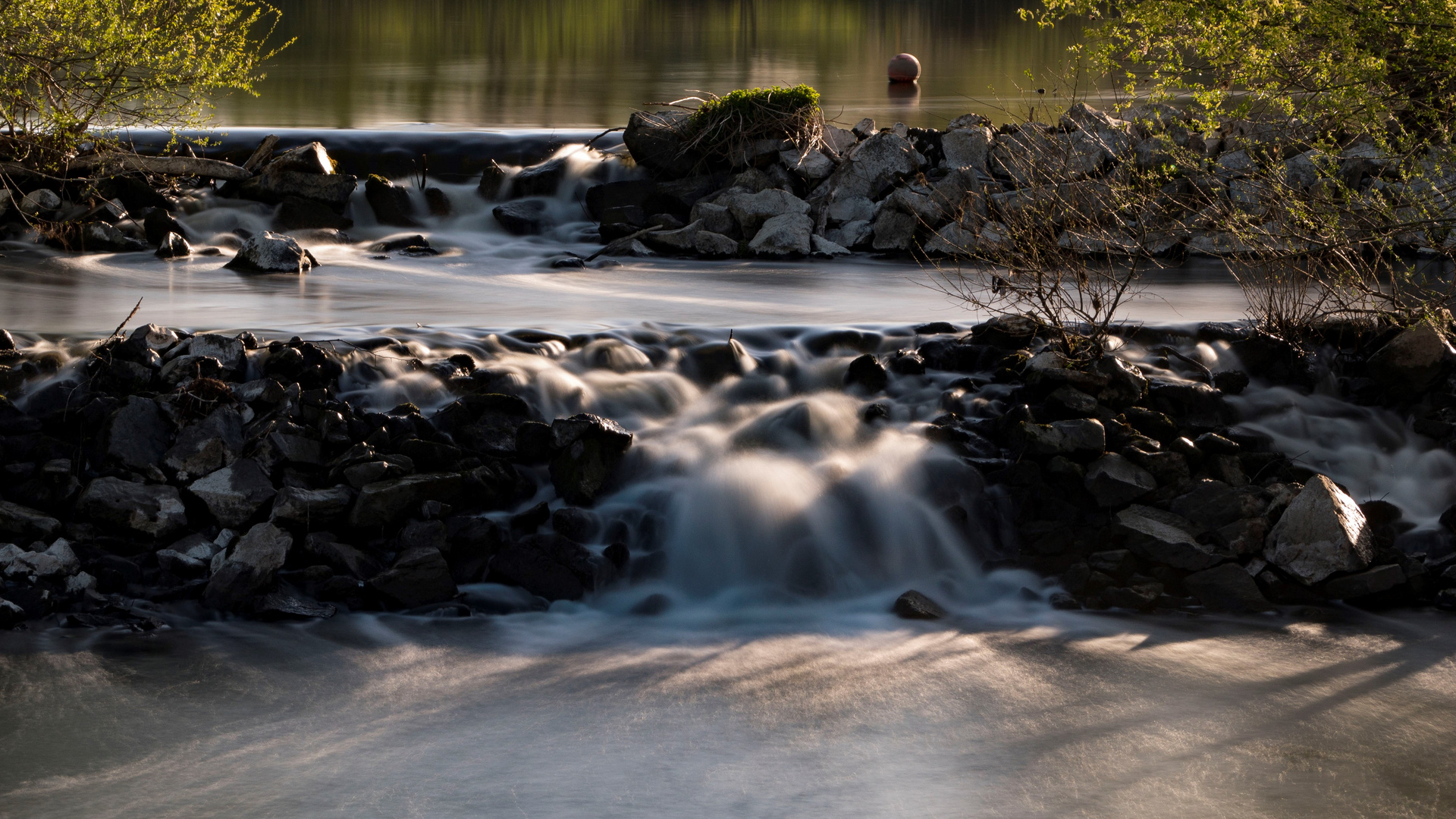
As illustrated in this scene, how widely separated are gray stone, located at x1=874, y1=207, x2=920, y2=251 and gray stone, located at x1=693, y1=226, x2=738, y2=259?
1812 millimetres

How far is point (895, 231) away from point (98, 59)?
29.1ft

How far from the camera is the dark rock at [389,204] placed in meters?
16.1

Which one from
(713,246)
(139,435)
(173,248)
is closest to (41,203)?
(173,248)

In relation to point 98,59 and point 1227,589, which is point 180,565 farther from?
point 98,59

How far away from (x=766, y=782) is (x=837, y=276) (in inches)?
360

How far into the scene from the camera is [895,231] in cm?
1557

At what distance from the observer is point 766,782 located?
574cm

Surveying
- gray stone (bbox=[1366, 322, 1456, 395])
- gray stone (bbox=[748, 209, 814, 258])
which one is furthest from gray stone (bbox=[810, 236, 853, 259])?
gray stone (bbox=[1366, 322, 1456, 395])

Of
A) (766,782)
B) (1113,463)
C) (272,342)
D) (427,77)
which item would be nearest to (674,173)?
(272,342)

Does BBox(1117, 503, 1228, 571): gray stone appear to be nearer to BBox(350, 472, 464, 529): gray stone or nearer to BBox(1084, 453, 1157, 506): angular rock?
BBox(1084, 453, 1157, 506): angular rock

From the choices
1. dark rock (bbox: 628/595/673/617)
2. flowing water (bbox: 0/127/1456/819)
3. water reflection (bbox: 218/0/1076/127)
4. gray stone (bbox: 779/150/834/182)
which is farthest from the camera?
water reflection (bbox: 218/0/1076/127)

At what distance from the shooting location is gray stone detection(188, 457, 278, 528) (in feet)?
25.5

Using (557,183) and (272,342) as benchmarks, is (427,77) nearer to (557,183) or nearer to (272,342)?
(557,183)

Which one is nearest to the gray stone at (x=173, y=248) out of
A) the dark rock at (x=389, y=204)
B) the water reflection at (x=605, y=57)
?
the dark rock at (x=389, y=204)
